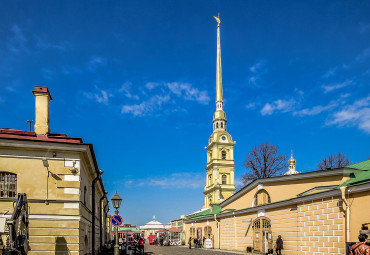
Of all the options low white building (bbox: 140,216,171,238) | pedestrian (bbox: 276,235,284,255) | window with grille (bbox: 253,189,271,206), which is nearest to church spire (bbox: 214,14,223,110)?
low white building (bbox: 140,216,171,238)

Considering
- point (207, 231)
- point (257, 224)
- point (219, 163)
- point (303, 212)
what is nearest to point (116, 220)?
point (303, 212)

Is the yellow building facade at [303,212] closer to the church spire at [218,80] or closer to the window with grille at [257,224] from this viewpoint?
the window with grille at [257,224]

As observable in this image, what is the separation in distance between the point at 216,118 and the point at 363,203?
65.4 metres

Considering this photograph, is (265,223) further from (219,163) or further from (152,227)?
(152,227)

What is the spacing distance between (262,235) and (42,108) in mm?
17421

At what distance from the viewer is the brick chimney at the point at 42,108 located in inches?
595

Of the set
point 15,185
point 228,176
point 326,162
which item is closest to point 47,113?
point 15,185

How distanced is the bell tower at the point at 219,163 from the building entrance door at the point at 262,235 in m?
45.1

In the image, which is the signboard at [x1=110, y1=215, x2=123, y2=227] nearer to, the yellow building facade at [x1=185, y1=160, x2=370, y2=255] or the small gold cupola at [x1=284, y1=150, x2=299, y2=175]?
the yellow building facade at [x1=185, y1=160, x2=370, y2=255]

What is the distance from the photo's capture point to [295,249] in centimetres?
2150

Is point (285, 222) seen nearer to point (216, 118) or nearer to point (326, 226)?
point (326, 226)

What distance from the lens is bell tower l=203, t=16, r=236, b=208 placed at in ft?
244

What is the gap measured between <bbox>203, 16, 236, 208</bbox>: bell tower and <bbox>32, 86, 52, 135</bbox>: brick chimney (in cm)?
5877

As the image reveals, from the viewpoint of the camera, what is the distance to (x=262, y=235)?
25500 millimetres
